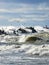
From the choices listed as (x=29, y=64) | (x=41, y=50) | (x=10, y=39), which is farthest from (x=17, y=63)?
(x=10, y=39)

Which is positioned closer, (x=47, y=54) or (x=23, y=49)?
(x=47, y=54)

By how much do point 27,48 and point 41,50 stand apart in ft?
20.1

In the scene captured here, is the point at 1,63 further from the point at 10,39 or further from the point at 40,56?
the point at 10,39

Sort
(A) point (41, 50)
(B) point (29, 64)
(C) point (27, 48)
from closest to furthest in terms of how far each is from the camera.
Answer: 1. (B) point (29, 64)
2. (A) point (41, 50)
3. (C) point (27, 48)

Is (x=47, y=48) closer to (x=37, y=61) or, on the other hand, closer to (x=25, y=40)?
(x=37, y=61)

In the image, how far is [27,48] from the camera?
50812mm

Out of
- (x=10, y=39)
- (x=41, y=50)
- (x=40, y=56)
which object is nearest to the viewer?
(x=40, y=56)

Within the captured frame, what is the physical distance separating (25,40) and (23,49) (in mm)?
25859

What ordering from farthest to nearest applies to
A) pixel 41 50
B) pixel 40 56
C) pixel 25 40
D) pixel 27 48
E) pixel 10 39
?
pixel 10 39
pixel 25 40
pixel 27 48
pixel 41 50
pixel 40 56

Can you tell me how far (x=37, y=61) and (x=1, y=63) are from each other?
13.9ft

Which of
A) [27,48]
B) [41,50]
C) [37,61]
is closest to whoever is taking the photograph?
[37,61]

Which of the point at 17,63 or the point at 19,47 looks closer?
the point at 17,63

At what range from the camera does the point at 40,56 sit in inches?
1650

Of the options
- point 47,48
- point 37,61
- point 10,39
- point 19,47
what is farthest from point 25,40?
point 37,61
